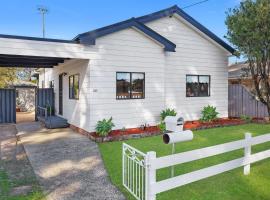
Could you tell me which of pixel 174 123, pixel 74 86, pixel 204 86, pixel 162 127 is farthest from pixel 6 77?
pixel 174 123

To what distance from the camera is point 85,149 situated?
8.75m

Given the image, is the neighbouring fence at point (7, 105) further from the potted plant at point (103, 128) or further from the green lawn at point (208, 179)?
the green lawn at point (208, 179)

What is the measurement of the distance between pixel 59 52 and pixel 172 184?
6791mm

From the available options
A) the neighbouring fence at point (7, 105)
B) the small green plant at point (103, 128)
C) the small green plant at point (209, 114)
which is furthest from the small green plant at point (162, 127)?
the neighbouring fence at point (7, 105)

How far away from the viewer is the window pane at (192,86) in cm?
1375

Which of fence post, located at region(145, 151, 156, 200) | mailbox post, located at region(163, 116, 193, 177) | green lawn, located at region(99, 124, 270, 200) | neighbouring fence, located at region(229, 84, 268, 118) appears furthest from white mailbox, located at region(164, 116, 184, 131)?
neighbouring fence, located at region(229, 84, 268, 118)

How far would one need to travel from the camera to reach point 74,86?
12.6 meters

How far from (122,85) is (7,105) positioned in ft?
24.1

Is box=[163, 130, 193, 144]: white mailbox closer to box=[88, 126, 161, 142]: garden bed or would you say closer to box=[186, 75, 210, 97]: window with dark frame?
box=[88, 126, 161, 142]: garden bed

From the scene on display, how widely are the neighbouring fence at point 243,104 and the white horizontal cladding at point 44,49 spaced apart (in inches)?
384

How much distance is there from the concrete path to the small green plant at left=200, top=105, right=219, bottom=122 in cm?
644

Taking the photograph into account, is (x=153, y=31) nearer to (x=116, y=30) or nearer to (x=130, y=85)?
(x=116, y=30)

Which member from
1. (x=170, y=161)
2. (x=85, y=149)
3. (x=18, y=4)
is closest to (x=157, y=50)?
(x=85, y=149)

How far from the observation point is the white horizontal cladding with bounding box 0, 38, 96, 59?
8883 mm
